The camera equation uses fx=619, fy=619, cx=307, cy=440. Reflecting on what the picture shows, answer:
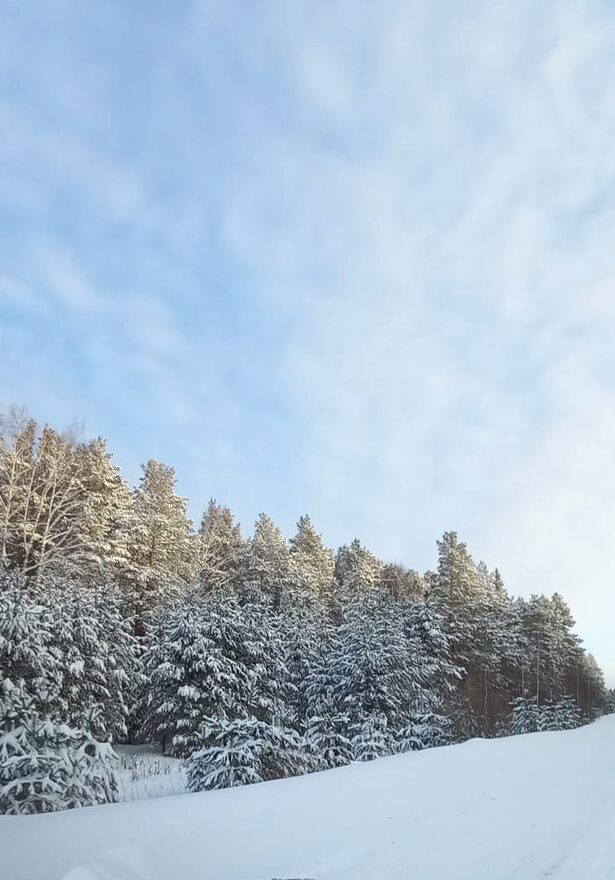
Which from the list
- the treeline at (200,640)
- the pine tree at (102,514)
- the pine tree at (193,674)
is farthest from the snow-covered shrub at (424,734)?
the pine tree at (102,514)

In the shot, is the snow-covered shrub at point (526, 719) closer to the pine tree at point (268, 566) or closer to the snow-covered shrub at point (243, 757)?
the pine tree at point (268, 566)

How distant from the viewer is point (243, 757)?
10852mm

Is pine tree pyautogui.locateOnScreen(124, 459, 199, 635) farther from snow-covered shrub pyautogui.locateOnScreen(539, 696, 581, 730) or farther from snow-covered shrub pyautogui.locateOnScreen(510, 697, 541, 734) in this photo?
snow-covered shrub pyautogui.locateOnScreen(539, 696, 581, 730)

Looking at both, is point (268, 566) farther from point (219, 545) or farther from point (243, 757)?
point (243, 757)

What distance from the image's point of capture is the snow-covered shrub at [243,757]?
10.5 meters

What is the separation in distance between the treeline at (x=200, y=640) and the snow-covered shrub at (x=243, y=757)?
32mm

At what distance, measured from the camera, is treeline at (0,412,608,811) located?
47.9 ft

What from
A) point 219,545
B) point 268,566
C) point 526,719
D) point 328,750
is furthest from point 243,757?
point 219,545

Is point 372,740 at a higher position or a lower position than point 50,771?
higher

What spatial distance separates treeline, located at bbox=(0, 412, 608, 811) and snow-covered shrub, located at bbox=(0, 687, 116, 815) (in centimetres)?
10

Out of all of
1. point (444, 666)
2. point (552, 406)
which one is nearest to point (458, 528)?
point (444, 666)

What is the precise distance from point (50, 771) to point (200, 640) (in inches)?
392

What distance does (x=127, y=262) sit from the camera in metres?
12.5

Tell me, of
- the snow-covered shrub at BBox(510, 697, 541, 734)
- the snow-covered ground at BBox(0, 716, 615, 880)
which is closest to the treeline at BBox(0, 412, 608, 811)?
the snow-covered shrub at BBox(510, 697, 541, 734)
